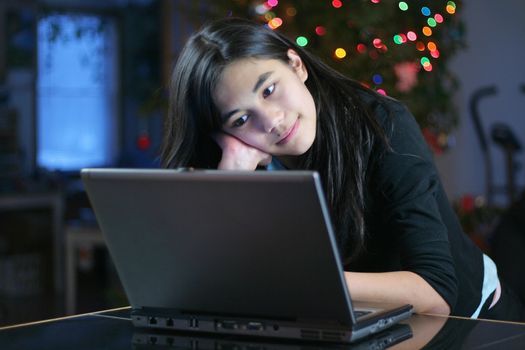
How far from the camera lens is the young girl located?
1421 millimetres

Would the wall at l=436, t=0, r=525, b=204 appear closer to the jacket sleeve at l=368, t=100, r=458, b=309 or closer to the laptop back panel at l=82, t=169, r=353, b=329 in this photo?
the jacket sleeve at l=368, t=100, r=458, b=309

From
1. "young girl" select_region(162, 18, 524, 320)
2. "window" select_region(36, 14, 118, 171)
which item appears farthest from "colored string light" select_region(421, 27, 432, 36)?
"window" select_region(36, 14, 118, 171)

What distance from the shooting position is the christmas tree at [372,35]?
10.1 feet

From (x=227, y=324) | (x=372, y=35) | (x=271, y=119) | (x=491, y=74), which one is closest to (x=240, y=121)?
(x=271, y=119)

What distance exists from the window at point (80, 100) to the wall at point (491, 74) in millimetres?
2803

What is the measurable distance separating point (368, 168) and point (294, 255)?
475 millimetres

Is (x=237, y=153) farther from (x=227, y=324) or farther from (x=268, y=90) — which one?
(x=227, y=324)

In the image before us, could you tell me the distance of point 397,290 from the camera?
1.33 meters

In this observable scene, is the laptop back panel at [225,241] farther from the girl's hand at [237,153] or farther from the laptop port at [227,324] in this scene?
the girl's hand at [237,153]

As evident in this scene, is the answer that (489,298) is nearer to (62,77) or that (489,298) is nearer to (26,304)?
(26,304)

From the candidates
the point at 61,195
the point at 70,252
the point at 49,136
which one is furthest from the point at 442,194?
the point at 49,136

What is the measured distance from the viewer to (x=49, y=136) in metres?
7.41

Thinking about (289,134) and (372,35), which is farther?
(372,35)

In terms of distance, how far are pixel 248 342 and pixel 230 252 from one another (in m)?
0.12
